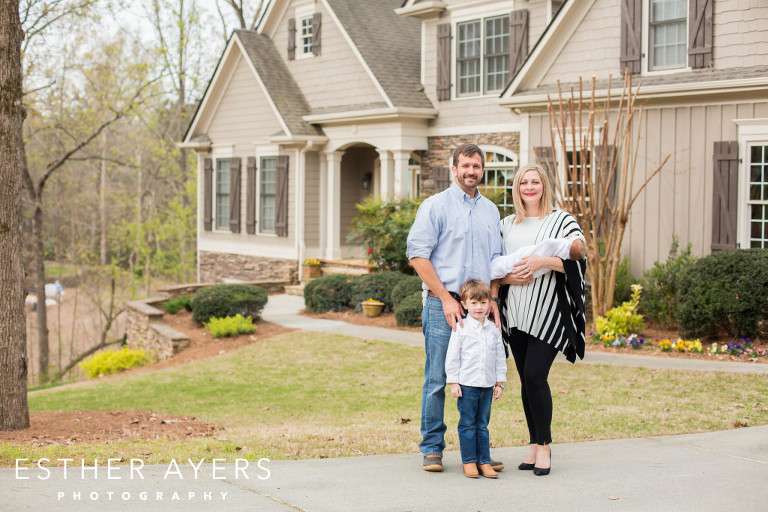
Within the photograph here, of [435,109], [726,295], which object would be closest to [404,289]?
[435,109]

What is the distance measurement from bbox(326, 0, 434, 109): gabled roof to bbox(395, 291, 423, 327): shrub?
5352 mm

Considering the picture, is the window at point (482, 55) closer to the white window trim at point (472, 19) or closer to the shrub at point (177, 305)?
the white window trim at point (472, 19)

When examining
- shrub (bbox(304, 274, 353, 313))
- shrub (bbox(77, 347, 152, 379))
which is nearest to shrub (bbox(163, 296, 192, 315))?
shrub (bbox(77, 347, 152, 379))

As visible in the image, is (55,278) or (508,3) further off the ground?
(508,3)

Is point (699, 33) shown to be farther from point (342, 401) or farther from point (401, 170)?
point (342, 401)

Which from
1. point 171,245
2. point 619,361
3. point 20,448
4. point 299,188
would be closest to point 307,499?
point 20,448

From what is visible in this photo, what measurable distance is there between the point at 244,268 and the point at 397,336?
1003cm

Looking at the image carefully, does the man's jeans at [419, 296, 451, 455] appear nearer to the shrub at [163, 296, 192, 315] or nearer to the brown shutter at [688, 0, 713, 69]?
the brown shutter at [688, 0, 713, 69]

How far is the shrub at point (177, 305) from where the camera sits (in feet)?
58.3

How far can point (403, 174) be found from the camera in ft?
60.5

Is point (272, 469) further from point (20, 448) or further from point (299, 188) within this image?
point (299, 188)

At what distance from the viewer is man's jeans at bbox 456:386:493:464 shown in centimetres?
518

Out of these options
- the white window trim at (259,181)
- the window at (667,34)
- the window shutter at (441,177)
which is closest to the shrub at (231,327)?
the window shutter at (441,177)

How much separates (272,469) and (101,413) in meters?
4.91
